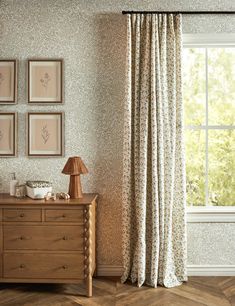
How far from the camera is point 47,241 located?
11.5 ft

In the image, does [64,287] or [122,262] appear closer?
[64,287]

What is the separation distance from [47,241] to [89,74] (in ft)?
5.49

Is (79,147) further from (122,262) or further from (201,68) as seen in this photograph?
(201,68)

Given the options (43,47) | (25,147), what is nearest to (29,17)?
(43,47)

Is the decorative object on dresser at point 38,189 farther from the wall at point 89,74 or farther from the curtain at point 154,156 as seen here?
the curtain at point 154,156

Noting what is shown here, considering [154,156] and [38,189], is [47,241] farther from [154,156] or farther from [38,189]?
[154,156]

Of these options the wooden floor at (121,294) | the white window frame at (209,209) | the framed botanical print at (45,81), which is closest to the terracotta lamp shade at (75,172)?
the framed botanical print at (45,81)

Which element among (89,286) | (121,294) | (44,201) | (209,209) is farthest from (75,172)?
(209,209)

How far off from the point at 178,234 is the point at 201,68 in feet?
5.60

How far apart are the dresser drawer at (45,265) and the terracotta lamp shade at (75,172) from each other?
56 cm

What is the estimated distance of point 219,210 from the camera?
13.4ft

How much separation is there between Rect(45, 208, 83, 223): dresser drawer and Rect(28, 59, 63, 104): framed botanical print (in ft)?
3.75

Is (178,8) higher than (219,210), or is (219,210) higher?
(178,8)

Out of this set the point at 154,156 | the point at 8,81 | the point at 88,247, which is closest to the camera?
the point at 88,247
